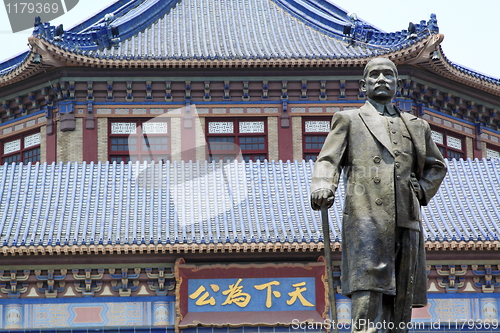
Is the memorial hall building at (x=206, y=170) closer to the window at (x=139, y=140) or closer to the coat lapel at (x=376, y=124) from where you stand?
the window at (x=139, y=140)

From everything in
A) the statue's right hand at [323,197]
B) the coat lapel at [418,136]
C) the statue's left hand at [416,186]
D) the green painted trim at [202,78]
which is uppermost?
the green painted trim at [202,78]

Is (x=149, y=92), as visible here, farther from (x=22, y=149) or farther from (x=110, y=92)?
(x=22, y=149)

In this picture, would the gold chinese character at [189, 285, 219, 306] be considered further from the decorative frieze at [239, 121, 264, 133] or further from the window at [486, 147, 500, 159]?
the window at [486, 147, 500, 159]

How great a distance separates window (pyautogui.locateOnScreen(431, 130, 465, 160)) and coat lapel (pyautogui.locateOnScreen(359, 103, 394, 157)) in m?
18.0

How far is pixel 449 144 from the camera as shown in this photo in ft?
79.3

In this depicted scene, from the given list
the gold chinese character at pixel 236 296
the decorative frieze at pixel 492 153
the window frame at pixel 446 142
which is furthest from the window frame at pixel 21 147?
the decorative frieze at pixel 492 153

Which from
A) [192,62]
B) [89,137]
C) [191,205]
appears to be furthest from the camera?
[89,137]

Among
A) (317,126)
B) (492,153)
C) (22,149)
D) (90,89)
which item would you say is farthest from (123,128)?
(492,153)

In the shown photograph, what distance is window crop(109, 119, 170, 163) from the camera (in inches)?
894

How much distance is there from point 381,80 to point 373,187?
860mm

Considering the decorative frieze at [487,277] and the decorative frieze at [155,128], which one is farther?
the decorative frieze at [155,128]

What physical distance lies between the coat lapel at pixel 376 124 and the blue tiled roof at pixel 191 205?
9.34 meters

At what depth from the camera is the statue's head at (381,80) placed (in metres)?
6.22

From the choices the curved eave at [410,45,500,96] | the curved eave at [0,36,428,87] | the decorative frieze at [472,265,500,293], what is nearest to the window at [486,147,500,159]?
the curved eave at [410,45,500,96]
